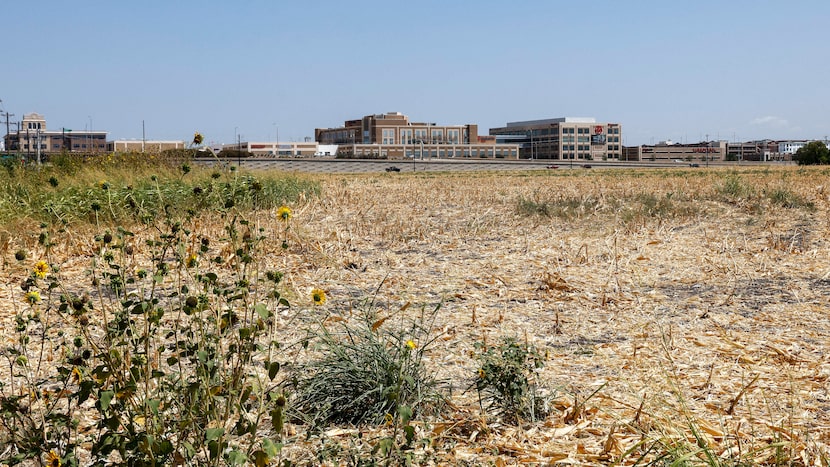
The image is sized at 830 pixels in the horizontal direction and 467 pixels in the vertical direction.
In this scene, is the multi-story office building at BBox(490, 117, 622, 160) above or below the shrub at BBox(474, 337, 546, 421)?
above

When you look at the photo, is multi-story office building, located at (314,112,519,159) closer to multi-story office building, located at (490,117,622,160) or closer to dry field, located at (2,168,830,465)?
multi-story office building, located at (490,117,622,160)

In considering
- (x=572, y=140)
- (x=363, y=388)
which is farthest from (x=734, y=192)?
(x=572, y=140)

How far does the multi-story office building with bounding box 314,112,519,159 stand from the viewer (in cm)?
17688

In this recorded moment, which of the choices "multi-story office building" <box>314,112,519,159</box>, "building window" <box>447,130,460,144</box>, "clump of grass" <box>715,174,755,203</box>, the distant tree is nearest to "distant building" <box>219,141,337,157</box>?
"multi-story office building" <box>314,112,519,159</box>

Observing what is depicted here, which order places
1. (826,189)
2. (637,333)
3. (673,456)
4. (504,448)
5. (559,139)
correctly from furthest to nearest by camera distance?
(559,139) → (826,189) → (637,333) → (504,448) → (673,456)

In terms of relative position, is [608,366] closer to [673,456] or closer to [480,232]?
[673,456]

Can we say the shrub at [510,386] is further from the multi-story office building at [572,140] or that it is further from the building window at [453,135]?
the building window at [453,135]

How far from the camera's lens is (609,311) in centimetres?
633

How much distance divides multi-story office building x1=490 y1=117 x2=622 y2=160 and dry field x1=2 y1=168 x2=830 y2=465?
578ft

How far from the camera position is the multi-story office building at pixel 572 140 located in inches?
7338

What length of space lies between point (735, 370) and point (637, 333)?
100cm

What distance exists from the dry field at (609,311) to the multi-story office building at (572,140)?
176 metres

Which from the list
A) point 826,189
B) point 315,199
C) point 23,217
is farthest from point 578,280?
point 826,189

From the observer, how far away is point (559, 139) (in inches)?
7333
